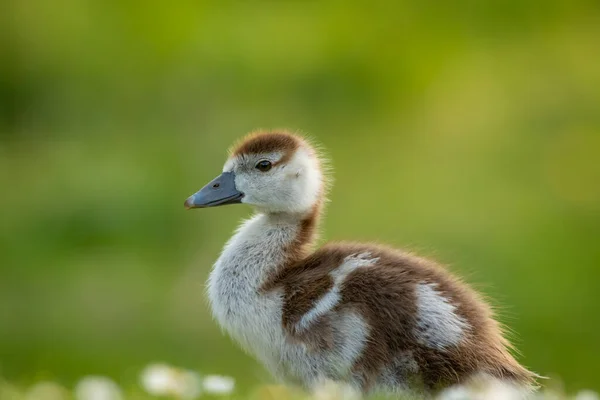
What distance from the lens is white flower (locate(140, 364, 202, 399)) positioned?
4.94 metres

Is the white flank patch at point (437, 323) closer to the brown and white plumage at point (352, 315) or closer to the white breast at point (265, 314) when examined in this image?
the brown and white plumage at point (352, 315)

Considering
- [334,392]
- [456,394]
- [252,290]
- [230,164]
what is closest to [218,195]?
[230,164]

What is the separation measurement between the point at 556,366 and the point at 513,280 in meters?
1.28

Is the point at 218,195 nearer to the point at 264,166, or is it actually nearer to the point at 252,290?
the point at 264,166

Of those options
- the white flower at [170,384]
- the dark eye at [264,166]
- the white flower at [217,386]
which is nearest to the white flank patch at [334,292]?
the white flower at [217,386]

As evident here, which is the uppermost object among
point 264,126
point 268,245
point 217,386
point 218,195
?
point 218,195

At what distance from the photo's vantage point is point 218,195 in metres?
6.27

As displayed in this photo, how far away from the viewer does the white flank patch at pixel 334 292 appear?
5.51 m

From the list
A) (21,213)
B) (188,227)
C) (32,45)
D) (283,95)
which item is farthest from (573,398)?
(32,45)

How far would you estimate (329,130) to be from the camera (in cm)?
1553

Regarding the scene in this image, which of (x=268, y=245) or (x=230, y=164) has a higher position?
(x=230, y=164)

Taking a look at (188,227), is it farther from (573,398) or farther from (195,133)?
(573,398)

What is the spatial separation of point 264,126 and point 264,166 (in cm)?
806

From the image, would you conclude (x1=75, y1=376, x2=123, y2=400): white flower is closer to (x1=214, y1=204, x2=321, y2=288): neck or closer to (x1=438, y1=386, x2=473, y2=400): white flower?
(x1=214, y1=204, x2=321, y2=288): neck
